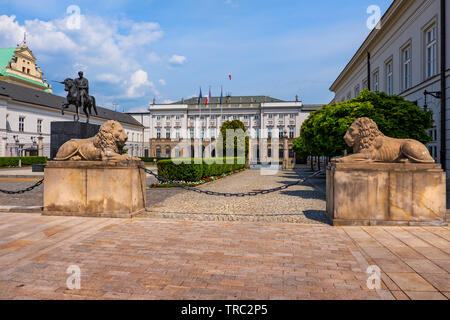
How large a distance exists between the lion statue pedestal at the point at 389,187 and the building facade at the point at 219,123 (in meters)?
67.8

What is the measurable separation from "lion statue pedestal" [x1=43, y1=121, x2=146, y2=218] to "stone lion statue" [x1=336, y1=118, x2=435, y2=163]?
4895 mm

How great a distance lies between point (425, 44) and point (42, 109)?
5647 cm

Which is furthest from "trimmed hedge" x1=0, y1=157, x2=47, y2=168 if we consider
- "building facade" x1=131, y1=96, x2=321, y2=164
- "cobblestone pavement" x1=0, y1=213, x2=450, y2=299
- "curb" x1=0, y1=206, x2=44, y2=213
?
"building facade" x1=131, y1=96, x2=321, y2=164

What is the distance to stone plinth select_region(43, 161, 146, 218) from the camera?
7039mm

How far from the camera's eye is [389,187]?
249 inches

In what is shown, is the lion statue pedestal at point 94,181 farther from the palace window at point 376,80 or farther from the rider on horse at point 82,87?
the palace window at point 376,80

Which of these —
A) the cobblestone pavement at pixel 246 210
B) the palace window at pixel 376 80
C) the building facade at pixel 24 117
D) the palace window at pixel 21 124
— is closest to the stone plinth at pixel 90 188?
the cobblestone pavement at pixel 246 210

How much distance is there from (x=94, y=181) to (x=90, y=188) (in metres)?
0.21

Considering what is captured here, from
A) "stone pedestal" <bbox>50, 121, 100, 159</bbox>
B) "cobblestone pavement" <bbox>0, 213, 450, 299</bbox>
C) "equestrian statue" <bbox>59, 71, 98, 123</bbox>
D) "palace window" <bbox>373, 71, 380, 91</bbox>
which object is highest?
"palace window" <bbox>373, 71, 380, 91</bbox>

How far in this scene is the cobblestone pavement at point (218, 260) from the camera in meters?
3.25

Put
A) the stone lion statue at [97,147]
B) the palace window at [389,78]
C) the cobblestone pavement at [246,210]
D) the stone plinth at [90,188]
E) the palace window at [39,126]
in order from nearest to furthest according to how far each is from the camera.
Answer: the stone plinth at [90,188]
the stone lion statue at [97,147]
the cobblestone pavement at [246,210]
the palace window at [389,78]
the palace window at [39,126]

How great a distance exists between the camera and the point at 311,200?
11.1 m

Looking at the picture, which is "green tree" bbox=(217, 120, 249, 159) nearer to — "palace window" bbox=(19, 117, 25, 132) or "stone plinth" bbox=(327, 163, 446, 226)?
"palace window" bbox=(19, 117, 25, 132)

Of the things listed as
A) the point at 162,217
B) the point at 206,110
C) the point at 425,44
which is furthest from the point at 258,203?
the point at 206,110
